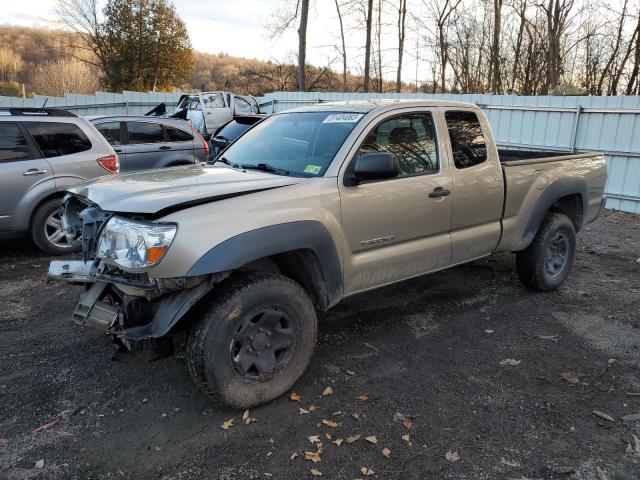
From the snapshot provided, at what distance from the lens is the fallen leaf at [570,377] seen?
369cm

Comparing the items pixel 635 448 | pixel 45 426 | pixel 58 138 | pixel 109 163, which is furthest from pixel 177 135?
pixel 635 448

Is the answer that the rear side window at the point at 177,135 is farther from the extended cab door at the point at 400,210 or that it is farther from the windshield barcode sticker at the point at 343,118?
the extended cab door at the point at 400,210

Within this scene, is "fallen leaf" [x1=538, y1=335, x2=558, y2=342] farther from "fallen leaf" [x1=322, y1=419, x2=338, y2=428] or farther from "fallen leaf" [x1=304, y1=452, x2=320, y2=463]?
"fallen leaf" [x1=304, y1=452, x2=320, y2=463]

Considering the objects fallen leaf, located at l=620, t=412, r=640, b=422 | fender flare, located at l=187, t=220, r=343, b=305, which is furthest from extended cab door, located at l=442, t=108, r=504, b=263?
fallen leaf, located at l=620, t=412, r=640, b=422

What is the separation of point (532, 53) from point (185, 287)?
2159 centimetres

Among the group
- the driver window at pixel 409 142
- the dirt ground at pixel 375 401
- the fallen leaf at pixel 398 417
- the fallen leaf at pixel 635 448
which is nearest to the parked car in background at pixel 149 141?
the dirt ground at pixel 375 401

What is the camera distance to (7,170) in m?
6.15

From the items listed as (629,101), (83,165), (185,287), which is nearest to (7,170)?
(83,165)

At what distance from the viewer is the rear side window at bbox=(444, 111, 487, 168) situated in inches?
174

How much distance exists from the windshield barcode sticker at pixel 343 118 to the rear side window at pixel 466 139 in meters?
0.96

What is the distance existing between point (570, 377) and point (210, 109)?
14.9 m

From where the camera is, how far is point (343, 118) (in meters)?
3.97

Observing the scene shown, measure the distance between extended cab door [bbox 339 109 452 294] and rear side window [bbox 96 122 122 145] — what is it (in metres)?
6.65

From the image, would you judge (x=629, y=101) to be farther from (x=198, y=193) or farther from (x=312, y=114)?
(x=198, y=193)
